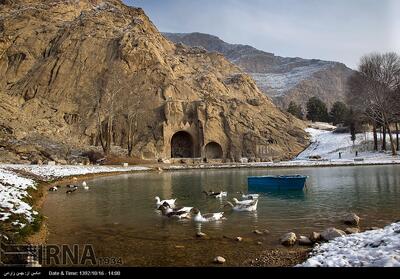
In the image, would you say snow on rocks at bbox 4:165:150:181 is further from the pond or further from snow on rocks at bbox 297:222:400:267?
snow on rocks at bbox 297:222:400:267

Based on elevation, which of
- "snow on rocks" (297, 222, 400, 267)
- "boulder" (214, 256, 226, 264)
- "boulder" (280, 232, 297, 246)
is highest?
"snow on rocks" (297, 222, 400, 267)

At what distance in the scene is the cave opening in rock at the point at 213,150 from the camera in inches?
2945

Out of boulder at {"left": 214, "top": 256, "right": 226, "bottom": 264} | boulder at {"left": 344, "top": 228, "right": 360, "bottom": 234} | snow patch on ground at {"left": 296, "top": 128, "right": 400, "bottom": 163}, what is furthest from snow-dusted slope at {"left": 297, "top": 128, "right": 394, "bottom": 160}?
boulder at {"left": 214, "top": 256, "right": 226, "bottom": 264}

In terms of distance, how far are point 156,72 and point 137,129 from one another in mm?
16473

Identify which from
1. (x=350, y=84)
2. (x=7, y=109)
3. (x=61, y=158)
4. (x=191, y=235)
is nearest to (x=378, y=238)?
(x=191, y=235)

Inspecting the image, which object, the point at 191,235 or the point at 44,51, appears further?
the point at 44,51

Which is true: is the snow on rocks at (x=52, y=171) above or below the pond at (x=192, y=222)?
above

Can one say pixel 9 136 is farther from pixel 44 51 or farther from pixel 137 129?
pixel 44 51

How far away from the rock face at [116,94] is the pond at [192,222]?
40.7 meters

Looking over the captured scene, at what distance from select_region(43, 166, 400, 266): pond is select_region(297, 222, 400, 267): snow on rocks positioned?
2.04 m

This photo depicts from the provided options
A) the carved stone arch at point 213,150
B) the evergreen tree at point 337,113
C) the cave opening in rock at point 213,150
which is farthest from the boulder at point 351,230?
the evergreen tree at point 337,113

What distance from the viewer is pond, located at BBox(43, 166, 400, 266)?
35.3ft

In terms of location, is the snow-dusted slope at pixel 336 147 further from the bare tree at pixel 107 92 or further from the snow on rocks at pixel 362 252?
the snow on rocks at pixel 362 252

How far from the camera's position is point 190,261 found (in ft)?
32.5
